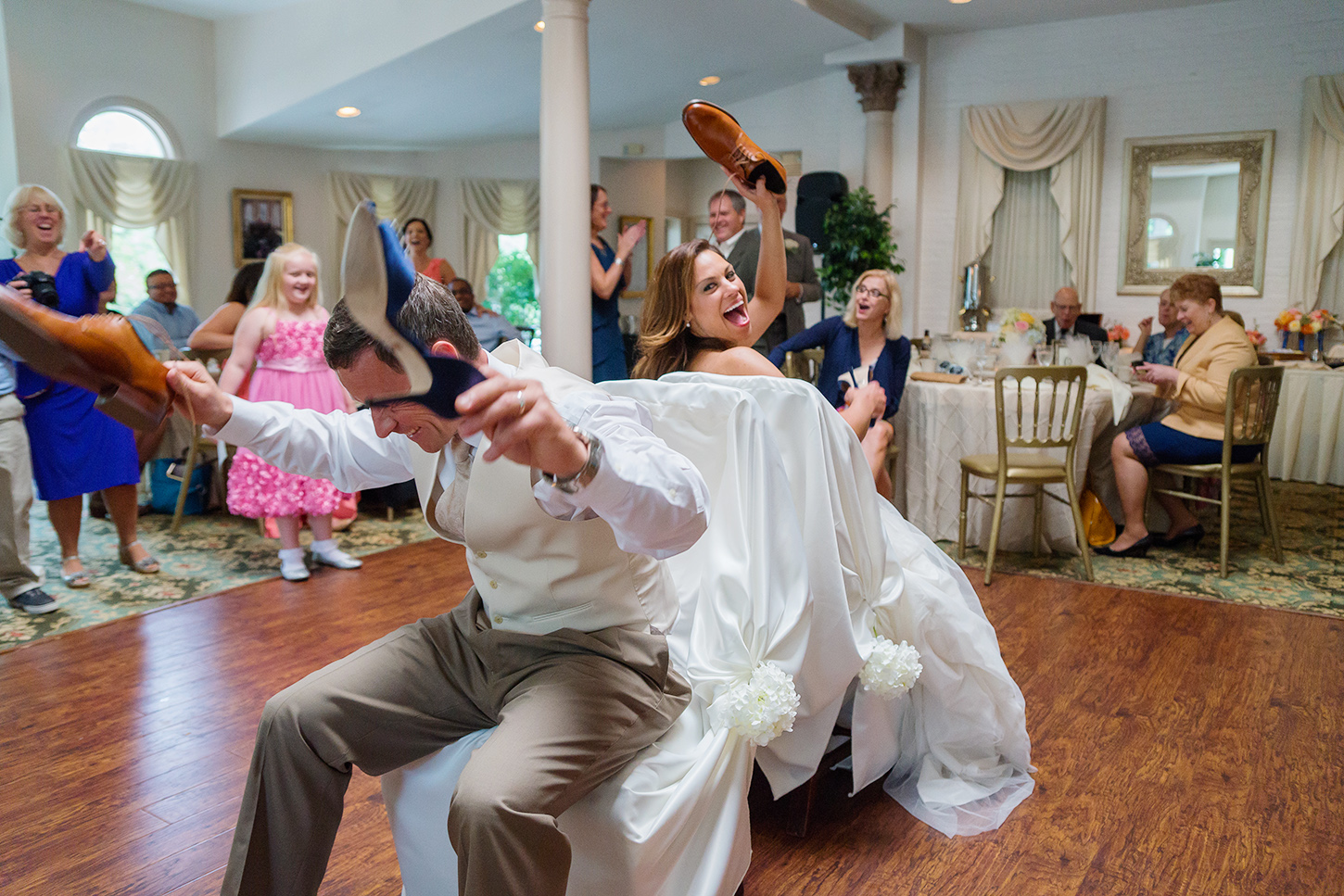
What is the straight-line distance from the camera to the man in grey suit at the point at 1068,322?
6.66 meters

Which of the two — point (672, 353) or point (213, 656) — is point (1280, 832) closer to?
point (672, 353)

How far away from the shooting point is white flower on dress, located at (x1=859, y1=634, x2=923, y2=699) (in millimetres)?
1984

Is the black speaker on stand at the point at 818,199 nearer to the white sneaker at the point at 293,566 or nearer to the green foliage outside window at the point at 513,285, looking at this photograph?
the green foliage outside window at the point at 513,285

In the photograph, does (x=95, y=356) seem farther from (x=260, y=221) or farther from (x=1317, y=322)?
(x=260, y=221)

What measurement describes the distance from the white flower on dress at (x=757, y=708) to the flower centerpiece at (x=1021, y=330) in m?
3.57

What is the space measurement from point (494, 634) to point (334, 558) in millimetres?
3019

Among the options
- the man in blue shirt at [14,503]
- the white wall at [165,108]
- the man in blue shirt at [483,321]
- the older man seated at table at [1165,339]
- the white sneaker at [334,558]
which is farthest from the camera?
the white wall at [165,108]

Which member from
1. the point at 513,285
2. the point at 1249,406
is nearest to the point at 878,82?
the point at 1249,406

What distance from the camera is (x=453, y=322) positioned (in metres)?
1.27

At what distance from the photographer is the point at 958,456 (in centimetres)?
456

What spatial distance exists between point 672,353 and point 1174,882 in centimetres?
164

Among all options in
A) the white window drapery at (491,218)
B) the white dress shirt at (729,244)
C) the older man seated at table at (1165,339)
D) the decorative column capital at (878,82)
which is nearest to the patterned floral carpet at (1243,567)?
the older man seated at table at (1165,339)

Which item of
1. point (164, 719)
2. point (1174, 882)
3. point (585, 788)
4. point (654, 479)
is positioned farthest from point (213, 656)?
point (1174, 882)

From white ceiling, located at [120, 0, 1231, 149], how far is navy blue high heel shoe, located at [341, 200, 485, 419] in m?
5.81
